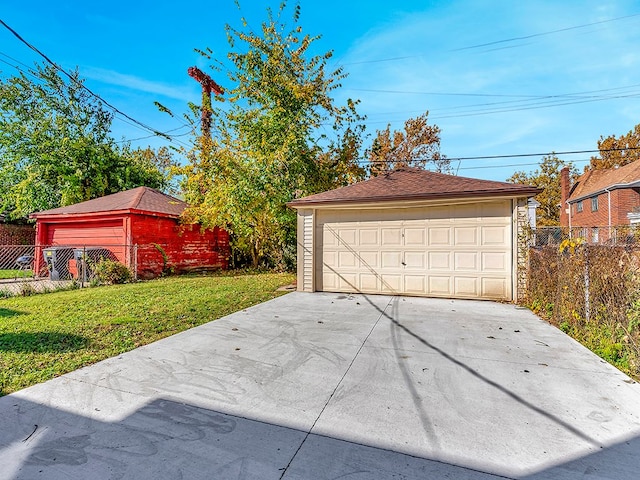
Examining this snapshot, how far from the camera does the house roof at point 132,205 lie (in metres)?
10.8

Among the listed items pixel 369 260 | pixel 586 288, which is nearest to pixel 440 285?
pixel 369 260

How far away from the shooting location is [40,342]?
158 inches

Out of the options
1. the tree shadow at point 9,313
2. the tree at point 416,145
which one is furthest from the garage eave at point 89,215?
the tree at point 416,145

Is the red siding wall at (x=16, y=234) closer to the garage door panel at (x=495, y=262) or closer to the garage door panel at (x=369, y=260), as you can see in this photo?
the garage door panel at (x=369, y=260)

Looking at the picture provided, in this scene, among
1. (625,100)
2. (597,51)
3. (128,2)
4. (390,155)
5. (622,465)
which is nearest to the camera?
(622,465)

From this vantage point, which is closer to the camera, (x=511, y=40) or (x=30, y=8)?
(x=30, y=8)

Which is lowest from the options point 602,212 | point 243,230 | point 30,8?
point 243,230

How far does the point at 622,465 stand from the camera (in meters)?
1.90

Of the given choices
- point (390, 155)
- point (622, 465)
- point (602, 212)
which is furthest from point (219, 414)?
point (602, 212)

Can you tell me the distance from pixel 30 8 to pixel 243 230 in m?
7.58

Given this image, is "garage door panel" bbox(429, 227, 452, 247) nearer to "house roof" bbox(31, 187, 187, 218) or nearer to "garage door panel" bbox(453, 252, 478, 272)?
"garage door panel" bbox(453, 252, 478, 272)

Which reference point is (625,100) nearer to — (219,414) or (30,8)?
(219,414)

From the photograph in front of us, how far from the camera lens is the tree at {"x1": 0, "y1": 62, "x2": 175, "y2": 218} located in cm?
1535

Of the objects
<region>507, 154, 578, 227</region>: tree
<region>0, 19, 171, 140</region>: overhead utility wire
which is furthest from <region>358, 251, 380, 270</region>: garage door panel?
<region>507, 154, 578, 227</region>: tree
